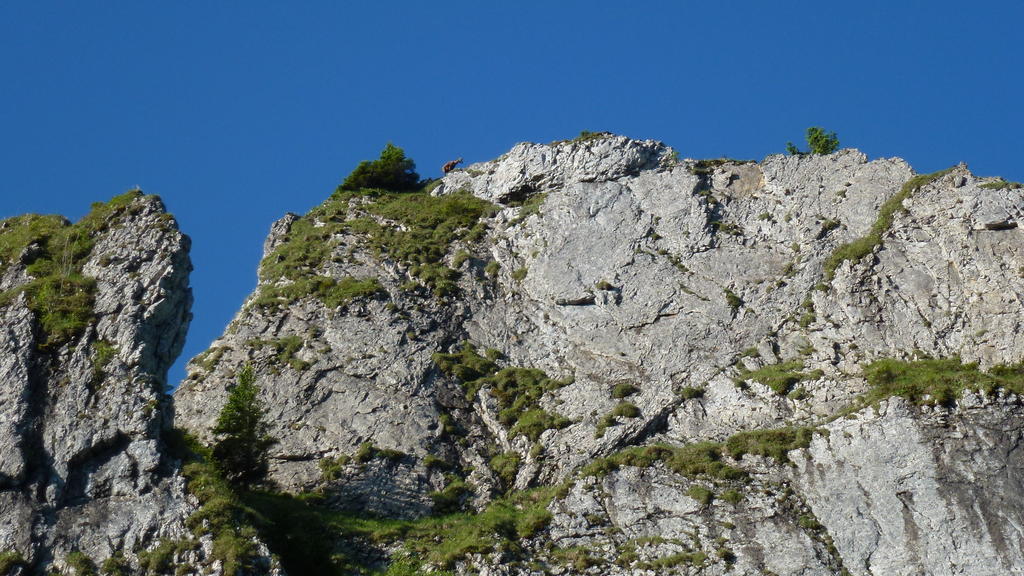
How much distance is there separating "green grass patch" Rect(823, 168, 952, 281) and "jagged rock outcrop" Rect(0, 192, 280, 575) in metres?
25.9

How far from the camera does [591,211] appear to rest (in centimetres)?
5200

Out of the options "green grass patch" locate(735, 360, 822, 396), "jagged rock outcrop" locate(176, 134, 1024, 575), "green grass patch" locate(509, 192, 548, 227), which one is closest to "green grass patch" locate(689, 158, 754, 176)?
"jagged rock outcrop" locate(176, 134, 1024, 575)

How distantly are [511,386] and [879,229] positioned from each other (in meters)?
16.8

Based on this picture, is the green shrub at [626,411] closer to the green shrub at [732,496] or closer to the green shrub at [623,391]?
the green shrub at [623,391]

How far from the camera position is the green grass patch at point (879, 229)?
43.3 meters

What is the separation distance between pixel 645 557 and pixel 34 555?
58.9 ft

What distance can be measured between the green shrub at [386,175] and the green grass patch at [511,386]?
64.7ft

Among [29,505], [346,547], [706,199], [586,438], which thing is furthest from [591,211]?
[29,505]

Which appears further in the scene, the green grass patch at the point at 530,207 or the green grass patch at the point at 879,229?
the green grass patch at the point at 530,207

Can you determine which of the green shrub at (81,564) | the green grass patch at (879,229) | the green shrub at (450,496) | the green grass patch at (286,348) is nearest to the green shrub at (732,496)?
the green shrub at (450,496)

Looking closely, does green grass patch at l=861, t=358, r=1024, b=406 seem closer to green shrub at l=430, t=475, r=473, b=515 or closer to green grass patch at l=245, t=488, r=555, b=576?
green grass patch at l=245, t=488, r=555, b=576

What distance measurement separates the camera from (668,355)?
42.8m

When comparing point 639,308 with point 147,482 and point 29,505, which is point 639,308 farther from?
point 29,505

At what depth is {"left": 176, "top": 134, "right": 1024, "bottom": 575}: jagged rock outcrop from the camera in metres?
33.1
